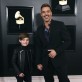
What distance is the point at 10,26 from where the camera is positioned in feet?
11.3

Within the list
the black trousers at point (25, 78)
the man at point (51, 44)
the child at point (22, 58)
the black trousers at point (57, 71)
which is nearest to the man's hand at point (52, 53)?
the man at point (51, 44)

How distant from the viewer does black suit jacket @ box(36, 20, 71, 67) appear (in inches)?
106

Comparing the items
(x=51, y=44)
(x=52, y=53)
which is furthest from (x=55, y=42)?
(x=52, y=53)

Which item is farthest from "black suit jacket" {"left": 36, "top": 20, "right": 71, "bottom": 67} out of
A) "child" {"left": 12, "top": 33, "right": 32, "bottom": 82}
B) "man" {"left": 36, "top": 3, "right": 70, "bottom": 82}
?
"child" {"left": 12, "top": 33, "right": 32, "bottom": 82}

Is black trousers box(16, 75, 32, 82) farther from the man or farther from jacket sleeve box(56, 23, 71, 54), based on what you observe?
jacket sleeve box(56, 23, 71, 54)

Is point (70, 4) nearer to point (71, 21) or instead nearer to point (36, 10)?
point (71, 21)

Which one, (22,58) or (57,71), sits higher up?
(22,58)

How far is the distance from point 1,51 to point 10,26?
38 cm

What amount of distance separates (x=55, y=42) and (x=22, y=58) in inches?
17.1

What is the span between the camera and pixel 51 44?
2.74 m

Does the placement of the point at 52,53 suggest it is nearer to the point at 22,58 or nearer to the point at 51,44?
the point at 51,44

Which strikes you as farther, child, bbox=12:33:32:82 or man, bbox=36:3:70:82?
child, bbox=12:33:32:82

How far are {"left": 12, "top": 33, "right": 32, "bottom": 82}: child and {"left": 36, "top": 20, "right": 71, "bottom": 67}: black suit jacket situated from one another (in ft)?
0.39

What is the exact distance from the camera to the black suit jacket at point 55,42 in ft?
8.87
